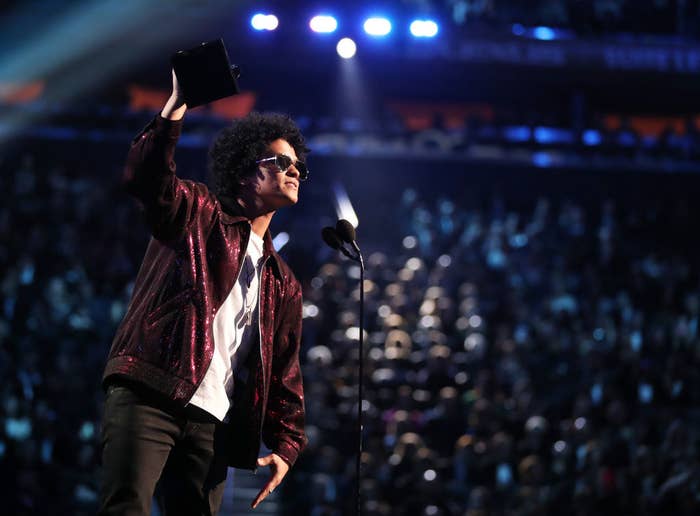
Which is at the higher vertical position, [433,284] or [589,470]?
[433,284]

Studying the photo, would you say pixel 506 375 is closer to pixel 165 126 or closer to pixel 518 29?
pixel 165 126

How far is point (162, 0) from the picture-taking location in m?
17.8

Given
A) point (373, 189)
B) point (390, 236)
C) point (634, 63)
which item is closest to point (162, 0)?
point (373, 189)

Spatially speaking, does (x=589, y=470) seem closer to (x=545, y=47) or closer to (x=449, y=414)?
(x=449, y=414)

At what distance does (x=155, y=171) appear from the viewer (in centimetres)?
248

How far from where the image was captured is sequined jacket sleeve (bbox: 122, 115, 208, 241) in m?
2.48

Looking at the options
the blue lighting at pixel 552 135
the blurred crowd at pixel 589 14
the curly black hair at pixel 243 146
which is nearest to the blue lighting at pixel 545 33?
the blurred crowd at pixel 589 14

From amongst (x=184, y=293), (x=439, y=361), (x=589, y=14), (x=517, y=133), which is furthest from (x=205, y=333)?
(x=589, y=14)

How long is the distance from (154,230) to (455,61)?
16219mm

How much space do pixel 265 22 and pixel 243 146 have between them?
14783 mm

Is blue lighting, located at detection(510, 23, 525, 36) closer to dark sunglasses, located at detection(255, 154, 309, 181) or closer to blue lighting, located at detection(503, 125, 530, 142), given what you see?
blue lighting, located at detection(503, 125, 530, 142)

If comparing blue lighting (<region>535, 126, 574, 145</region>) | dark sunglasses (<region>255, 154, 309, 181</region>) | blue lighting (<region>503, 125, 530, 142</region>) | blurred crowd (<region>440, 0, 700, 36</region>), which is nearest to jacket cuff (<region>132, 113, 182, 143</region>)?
dark sunglasses (<region>255, 154, 309, 181</region>)

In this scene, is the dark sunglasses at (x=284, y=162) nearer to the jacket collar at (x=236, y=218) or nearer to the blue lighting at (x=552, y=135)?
the jacket collar at (x=236, y=218)

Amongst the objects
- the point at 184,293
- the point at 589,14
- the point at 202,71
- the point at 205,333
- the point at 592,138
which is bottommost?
the point at 205,333
